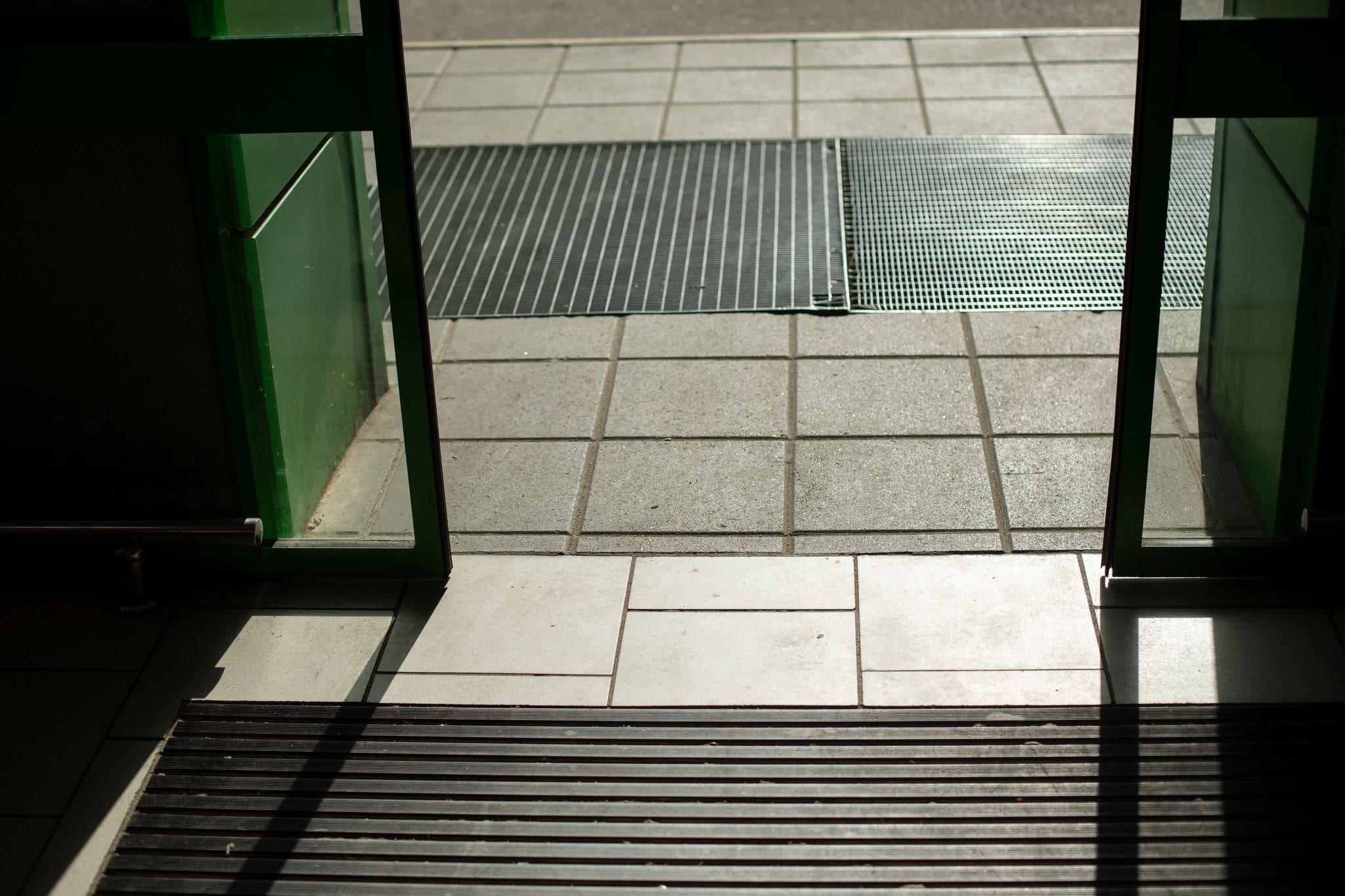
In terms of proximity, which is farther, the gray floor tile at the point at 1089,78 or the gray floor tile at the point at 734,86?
the gray floor tile at the point at 734,86

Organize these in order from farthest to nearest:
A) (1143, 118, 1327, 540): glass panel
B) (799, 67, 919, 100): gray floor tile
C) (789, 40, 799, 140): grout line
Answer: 1. (799, 67, 919, 100): gray floor tile
2. (789, 40, 799, 140): grout line
3. (1143, 118, 1327, 540): glass panel

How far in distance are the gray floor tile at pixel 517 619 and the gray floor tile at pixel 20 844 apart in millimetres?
869

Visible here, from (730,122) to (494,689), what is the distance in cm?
419

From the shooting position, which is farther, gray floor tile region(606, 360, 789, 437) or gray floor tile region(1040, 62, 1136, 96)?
gray floor tile region(1040, 62, 1136, 96)

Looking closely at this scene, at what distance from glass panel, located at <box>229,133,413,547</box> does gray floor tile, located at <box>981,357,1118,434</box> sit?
1.97 meters

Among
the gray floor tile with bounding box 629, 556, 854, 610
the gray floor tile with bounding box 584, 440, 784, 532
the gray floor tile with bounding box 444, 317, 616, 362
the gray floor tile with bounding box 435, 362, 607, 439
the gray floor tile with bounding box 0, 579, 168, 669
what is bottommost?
the gray floor tile with bounding box 0, 579, 168, 669

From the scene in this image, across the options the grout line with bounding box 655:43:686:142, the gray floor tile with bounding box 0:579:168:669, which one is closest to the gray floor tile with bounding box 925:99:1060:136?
the grout line with bounding box 655:43:686:142

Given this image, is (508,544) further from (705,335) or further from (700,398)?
(705,335)

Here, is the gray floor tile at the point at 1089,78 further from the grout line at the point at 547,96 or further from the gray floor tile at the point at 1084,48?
the grout line at the point at 547,96

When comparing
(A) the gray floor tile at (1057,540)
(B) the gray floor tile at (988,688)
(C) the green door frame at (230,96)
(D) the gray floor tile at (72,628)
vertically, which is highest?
(C) the green door frame at (230,96)

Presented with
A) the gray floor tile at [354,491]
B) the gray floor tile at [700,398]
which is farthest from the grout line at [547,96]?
the gray floor tile at [354,491]

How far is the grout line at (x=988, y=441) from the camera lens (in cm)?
417

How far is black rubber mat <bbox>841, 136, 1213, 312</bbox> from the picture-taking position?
215 inches

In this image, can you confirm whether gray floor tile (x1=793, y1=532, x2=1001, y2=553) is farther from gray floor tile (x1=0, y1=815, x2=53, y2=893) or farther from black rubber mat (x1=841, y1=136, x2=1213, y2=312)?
gray floor tile (x1=0, y1=815, x2=53, y2=893)
